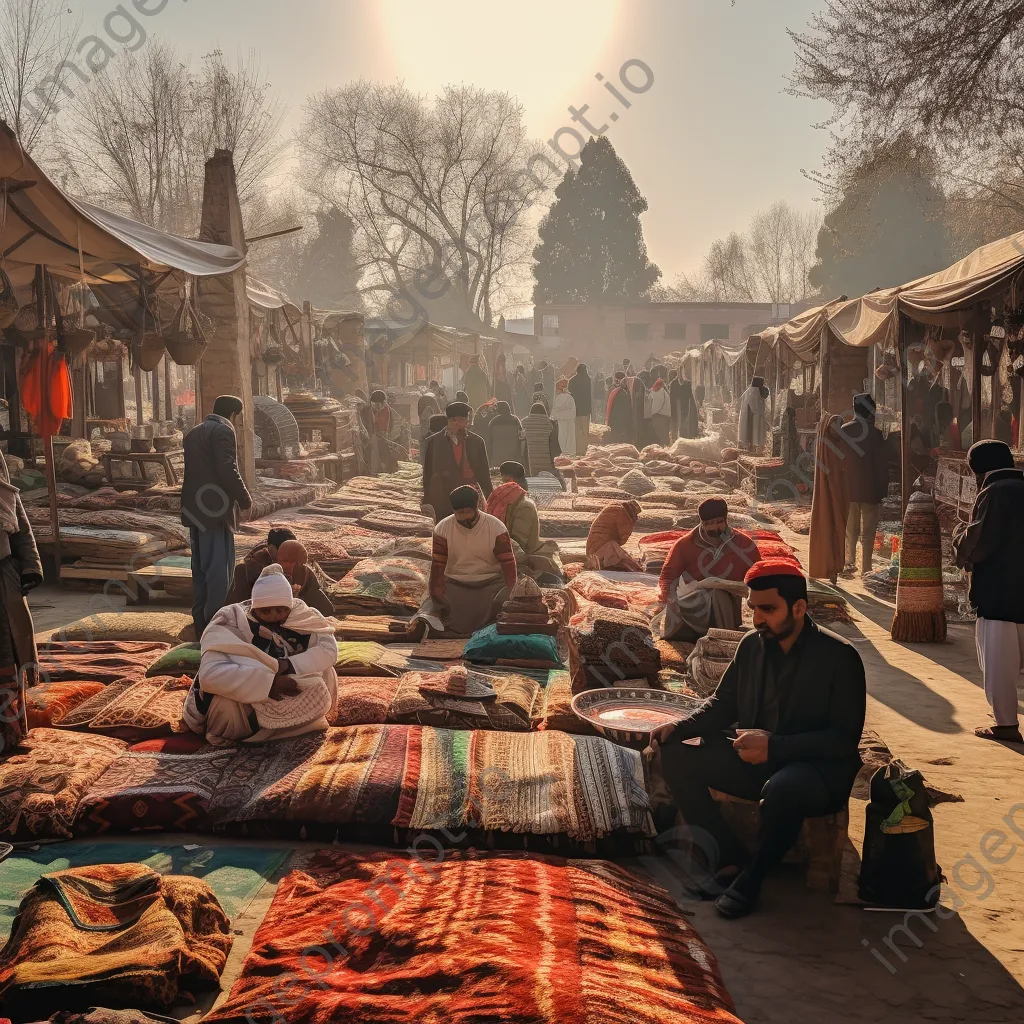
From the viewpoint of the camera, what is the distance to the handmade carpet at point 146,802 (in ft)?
13.1

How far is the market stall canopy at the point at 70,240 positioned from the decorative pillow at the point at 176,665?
2996 millimetres

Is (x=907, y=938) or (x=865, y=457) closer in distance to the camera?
(x=907, y=938)

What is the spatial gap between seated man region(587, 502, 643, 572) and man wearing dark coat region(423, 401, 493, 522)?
0.93 meters

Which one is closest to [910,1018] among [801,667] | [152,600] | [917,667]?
[801,667]

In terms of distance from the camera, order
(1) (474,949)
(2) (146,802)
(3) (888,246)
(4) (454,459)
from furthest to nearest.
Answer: (3) (888,246) → (4) (454,459) → (2) (146,802) → (1) (474,949)

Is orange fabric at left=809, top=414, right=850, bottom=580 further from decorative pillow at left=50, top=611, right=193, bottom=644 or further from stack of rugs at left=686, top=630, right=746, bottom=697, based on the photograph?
decorative pillow at left=50, top=611, right=193, bottom=644

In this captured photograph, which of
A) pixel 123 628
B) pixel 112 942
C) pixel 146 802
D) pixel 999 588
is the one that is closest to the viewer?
pixel 112 942

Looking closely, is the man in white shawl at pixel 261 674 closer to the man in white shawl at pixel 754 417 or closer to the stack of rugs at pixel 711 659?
the stack of rugs at pixel 711 659

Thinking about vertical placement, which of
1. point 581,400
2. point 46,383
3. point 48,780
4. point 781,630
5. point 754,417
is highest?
point 581,400

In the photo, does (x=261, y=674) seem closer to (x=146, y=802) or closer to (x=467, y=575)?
(x=146, y=802)

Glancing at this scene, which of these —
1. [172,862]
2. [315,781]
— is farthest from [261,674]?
[172,862]

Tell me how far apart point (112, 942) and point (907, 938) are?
2377 millimetres

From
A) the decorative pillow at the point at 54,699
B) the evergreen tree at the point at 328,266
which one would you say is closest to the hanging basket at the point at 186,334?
the decorative pillow at the point at 54,699

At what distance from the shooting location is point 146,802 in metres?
4.02
